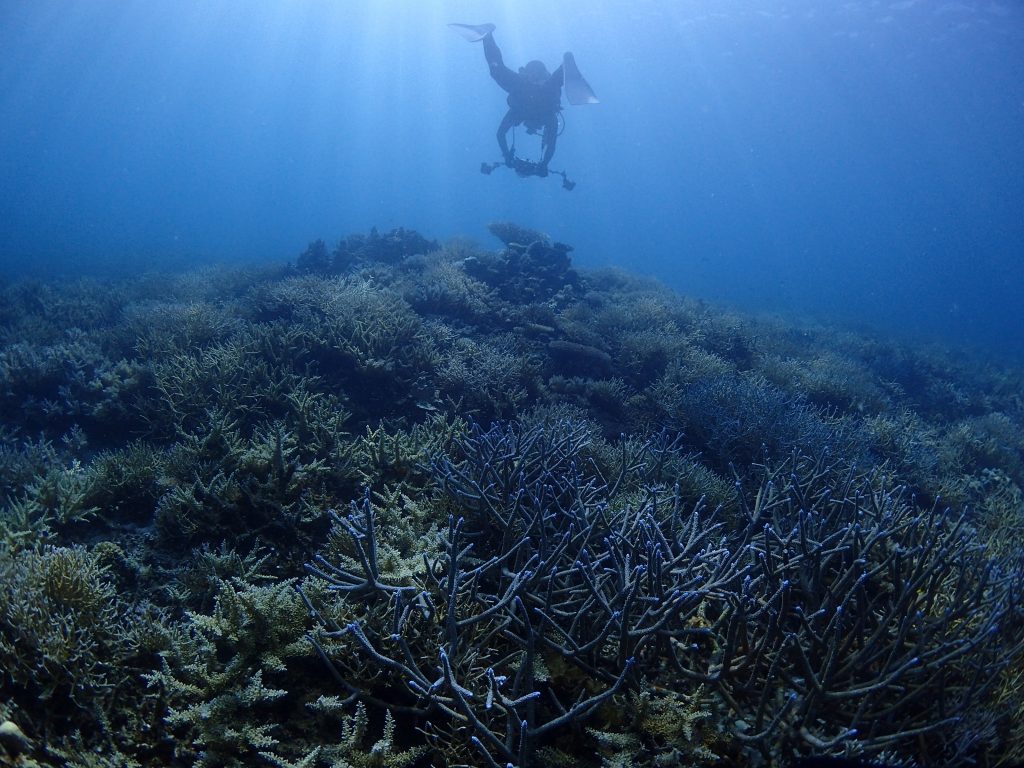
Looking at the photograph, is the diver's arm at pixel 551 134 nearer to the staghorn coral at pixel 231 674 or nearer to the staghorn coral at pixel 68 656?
the staghorn coral at pixel 231 674

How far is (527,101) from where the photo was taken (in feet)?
52.4

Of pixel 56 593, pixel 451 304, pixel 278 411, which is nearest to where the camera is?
pixel 56 593

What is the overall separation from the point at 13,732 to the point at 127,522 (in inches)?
108

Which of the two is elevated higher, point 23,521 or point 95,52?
point 95,52

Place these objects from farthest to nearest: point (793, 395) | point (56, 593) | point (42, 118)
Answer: point (42, 118) < point (793, 395) < point (56, 593)

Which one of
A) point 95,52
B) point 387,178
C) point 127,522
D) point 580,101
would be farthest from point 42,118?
point 127,522

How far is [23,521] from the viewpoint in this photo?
3523 millimetres

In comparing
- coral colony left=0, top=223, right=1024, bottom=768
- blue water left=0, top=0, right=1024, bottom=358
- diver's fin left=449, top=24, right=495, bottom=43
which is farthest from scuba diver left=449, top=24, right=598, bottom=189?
coral colony left=0, top=223, right=1024, bottom=768

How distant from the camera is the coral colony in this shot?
6.96ft

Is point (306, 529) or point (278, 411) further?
point (278, 411)

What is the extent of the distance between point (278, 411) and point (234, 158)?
232m

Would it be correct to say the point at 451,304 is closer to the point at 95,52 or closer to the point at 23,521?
the point at 23,521

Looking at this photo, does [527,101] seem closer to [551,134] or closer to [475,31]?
[551,134]

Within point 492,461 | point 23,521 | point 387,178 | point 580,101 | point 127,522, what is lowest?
point 127,522
